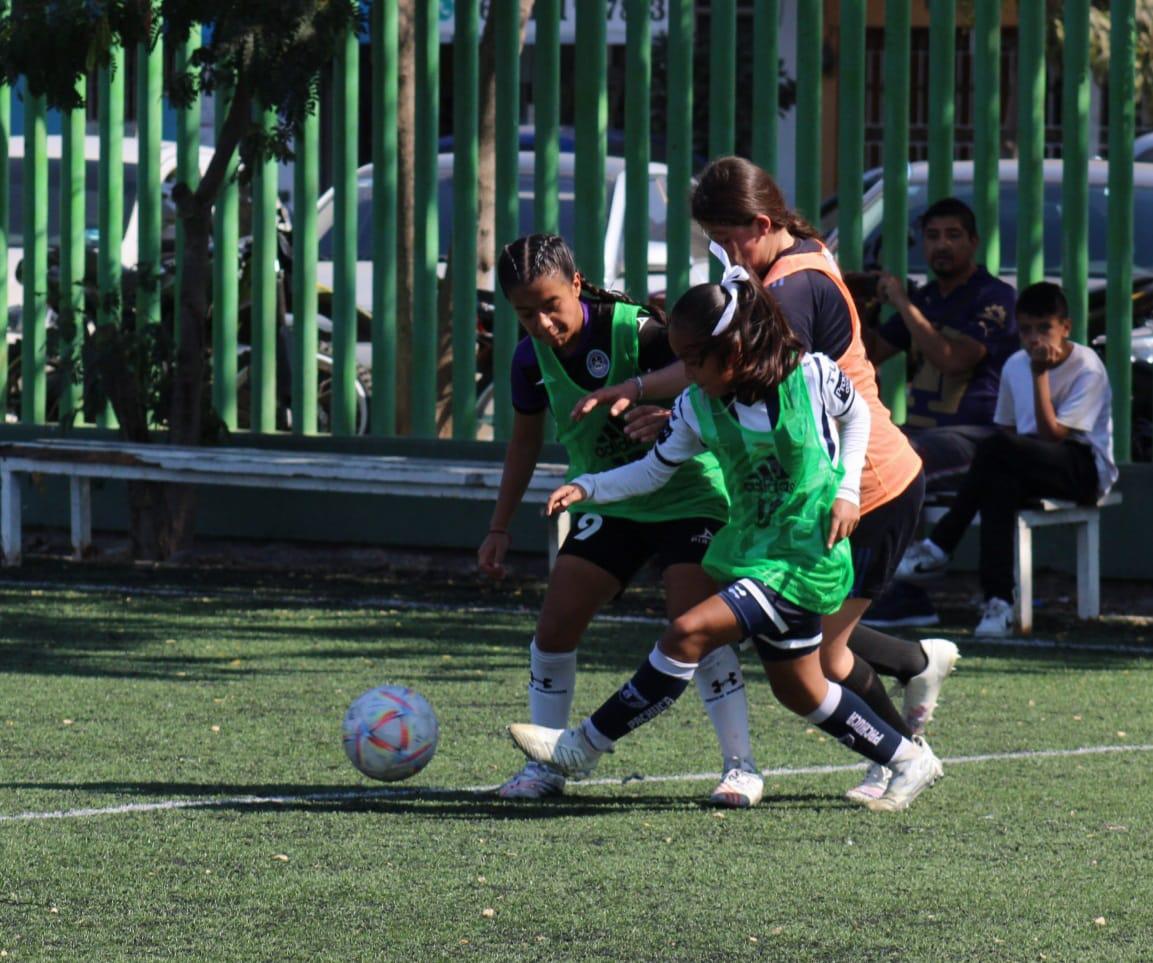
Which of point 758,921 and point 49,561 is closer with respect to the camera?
point 758,921

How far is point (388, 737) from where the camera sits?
20.7 ft

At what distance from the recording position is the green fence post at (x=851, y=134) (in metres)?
12.2

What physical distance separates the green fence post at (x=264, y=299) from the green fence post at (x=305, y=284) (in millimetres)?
135

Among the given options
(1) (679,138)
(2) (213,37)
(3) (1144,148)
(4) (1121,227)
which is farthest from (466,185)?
(3) (1144,148)

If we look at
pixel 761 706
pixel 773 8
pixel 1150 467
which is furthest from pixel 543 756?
pixel 773 8

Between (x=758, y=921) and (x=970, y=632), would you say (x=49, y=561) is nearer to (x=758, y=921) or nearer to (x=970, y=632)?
(x=970, y=632)

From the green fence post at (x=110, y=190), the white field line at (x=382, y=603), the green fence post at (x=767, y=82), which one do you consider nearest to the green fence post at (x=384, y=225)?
the green fence post at (x=110, y=190)

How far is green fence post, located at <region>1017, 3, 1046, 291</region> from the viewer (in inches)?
470

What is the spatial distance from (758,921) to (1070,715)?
3.45 meters

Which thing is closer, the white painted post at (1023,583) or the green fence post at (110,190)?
the white painted post at (1023,583)

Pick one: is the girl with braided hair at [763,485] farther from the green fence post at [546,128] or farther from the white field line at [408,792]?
the green fence post at [546,128]

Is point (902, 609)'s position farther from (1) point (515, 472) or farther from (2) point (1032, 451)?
(1) point (515, 472)

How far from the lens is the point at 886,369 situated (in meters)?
12.2

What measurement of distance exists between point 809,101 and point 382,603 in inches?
138
